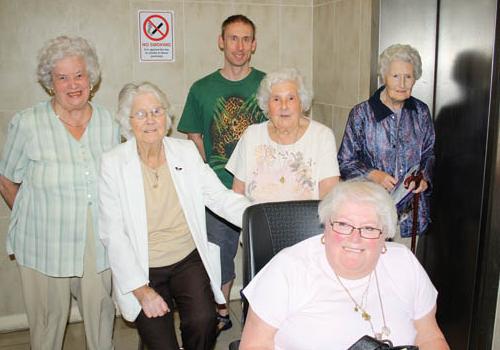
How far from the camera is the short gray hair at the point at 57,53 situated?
7.81ft

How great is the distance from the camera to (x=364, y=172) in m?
2.63

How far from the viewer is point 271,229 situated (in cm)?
193

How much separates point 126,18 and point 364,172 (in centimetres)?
180

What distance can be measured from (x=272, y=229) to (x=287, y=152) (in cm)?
69

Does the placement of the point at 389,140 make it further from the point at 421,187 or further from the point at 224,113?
the point at 224,113

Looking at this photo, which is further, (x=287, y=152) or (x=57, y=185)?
(x=287, y=152)

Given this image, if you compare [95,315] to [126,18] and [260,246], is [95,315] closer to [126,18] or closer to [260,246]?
[260,246]

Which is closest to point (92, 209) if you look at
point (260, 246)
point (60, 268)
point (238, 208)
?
point (60, 268)

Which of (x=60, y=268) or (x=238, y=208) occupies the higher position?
(x=238, y=208)

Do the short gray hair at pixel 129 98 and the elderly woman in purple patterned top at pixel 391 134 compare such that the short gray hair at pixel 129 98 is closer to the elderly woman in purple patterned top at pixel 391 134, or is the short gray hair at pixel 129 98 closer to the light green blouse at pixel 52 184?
the light green blouse at pixel 52 184

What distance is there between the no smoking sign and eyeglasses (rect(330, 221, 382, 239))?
7.24 feet

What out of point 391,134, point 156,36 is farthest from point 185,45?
point 391,134

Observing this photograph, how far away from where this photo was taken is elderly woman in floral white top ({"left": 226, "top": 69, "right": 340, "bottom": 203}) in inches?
99.0

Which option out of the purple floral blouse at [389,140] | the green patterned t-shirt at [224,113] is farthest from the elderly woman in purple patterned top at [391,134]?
the green patterned t-shirt at [224,113]
